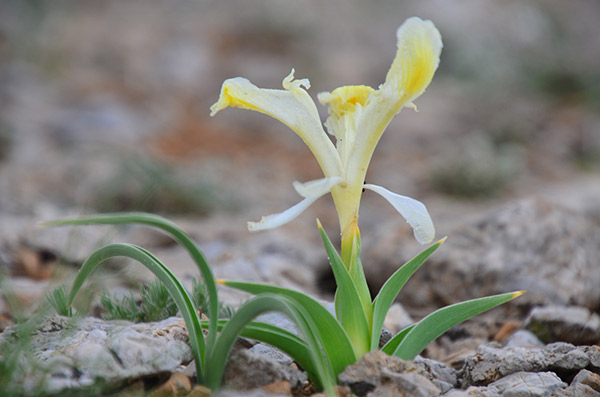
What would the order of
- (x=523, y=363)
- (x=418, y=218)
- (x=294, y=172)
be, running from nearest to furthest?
(x=418, y=218)
(x=523, y=363)
(x=294, y=172)

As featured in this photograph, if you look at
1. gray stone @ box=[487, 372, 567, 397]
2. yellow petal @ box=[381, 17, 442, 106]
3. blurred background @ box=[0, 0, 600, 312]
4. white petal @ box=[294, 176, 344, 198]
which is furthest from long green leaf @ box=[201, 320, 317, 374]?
blurred background @ box=[0, 0, 600, 312]

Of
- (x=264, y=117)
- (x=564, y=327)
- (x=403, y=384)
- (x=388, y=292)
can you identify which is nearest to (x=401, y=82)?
(x=388, y=292)

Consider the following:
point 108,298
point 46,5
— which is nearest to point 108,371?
point 108,298

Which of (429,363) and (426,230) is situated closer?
(426,230)

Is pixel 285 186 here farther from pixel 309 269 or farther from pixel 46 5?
pixel 46 5

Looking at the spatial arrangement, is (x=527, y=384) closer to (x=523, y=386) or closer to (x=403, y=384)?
(x=523, y=386)

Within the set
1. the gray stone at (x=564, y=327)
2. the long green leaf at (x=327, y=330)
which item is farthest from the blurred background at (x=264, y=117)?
the long green leaf at (x=327, y=330)

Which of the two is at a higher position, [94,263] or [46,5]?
[46,5]
